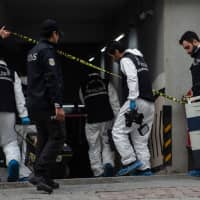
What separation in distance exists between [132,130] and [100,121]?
121 centimetres

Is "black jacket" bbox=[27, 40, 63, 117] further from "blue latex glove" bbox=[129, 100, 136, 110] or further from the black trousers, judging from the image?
"blue latex glove" bbox=[129, 100, 136, 110]

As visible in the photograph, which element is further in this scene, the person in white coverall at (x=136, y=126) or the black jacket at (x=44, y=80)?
the person in white coverall at (x=136, y=126)

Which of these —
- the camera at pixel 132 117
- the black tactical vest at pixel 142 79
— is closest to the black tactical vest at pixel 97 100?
the black tactical vest at pixel 142 79

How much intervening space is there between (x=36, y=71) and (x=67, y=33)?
919 centimetres

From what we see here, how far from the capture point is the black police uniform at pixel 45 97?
5980mm

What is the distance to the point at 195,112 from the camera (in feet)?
23.7

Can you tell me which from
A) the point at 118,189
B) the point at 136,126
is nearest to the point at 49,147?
the point at 118,189

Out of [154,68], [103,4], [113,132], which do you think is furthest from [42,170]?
[103,4]

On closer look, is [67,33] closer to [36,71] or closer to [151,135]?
[151,135]

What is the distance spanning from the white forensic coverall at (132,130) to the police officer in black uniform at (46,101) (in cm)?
161

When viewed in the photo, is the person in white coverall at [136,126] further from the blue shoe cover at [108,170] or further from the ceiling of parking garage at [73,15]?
the ceiling of parking garage at [73,15]

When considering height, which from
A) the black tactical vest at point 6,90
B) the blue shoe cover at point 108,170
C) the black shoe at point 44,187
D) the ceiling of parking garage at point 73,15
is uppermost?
the ceiling of parking garage at point 73,15

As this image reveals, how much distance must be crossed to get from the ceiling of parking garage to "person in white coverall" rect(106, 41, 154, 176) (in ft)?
7.82

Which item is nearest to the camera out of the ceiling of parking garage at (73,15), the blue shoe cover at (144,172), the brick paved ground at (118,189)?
the brick paved ground at (118,189)
